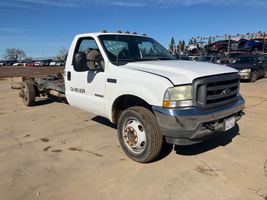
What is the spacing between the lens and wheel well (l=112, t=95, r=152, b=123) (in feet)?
14.1

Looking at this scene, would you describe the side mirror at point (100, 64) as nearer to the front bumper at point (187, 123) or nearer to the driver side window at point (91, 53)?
the driver side window at point (91, 53)

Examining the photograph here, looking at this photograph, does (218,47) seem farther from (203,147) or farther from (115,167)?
(115,167)

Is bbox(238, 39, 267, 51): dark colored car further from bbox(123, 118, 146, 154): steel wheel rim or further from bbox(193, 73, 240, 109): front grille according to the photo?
bbox(123, 118, 146, 154): steel wheel rim

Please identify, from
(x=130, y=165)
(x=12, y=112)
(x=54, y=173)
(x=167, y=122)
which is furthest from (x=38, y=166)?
(x=12, y=112)

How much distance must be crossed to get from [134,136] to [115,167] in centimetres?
55

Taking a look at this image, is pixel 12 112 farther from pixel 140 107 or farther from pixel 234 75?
pixel 234 75

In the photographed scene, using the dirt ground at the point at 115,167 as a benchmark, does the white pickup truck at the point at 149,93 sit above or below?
above

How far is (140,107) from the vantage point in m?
4.08

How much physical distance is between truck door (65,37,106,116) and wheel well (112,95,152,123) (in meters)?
0.27

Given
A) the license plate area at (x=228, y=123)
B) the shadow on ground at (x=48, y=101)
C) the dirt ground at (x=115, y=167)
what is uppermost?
the license plate area at (x=228, y=123)

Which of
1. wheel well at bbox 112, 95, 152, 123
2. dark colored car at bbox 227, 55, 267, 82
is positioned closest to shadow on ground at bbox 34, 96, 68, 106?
wheel well at bbox 112, 95, 152, 123

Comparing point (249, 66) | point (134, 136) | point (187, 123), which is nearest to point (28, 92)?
point (134, 136)

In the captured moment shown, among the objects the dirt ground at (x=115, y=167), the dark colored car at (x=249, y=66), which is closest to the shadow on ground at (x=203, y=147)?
the dirt ground at (x=115, y=167)

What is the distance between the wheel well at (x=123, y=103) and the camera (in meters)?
4.30
